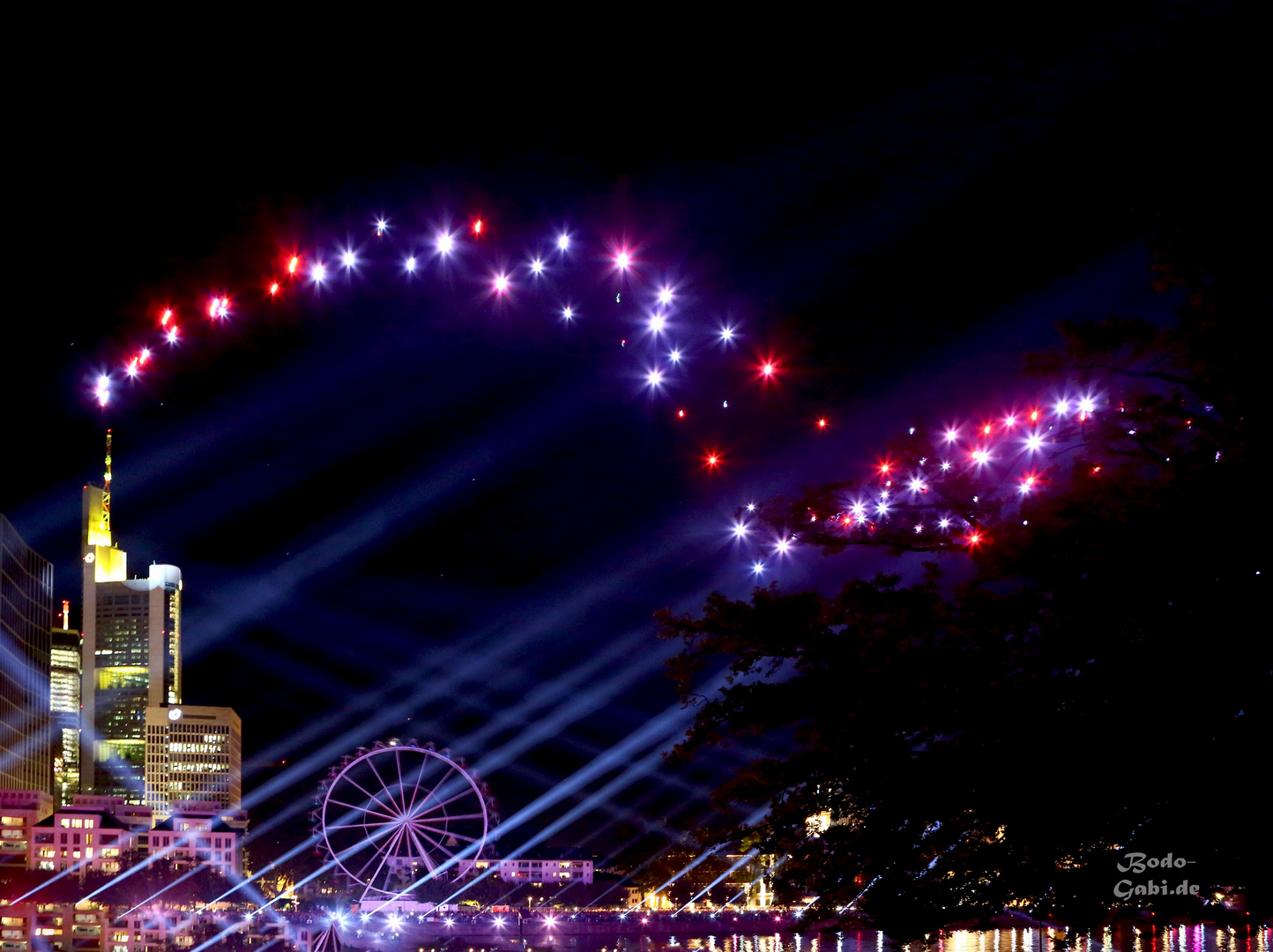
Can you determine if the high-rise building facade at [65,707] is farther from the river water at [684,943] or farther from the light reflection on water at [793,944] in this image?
the light reflection on water at [793,944]

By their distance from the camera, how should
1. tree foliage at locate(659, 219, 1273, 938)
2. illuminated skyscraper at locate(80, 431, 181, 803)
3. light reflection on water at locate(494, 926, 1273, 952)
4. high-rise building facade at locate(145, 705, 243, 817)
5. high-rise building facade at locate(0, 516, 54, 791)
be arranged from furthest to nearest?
illuminated skyscraper at locate(80, 431, 181, 803), high-rise building facade at locate(145, 705, 243, 817), high-rise building facade at locate(0, 516, 54, 791), light reflection on water at locate(494, 926, 1273, 952), tree foliage at locate(659, 219, 1273, 938)

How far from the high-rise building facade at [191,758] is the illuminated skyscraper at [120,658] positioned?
3119 mm

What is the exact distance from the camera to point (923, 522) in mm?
9219

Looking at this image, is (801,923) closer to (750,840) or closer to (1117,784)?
(750,840)

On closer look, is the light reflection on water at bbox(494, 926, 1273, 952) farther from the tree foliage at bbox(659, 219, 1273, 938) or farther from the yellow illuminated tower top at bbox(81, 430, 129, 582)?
the yellow illuminated tower top at bbox(81, 430, 129, 582)

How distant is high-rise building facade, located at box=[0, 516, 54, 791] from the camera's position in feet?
374

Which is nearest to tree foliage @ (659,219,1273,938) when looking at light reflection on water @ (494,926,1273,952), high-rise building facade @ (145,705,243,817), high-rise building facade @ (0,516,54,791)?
light reflection on water @ (494,926,1273,952)

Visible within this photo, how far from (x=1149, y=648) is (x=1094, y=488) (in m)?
1.05

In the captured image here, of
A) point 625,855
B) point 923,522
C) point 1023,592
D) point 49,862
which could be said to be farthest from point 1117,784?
point 49,862

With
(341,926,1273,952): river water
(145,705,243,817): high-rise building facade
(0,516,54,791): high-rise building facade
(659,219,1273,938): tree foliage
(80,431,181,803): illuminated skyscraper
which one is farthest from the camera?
(80,431,181,803): illuminated skyscraper

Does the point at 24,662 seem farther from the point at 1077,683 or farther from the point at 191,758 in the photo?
the point at 1077,683

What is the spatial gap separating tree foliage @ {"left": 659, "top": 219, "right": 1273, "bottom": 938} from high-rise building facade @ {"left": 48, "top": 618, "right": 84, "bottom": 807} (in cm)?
14736

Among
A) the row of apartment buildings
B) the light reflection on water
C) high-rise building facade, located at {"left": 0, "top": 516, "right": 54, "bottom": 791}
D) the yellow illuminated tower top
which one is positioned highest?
the yellow illuminated tower top

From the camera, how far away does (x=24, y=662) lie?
124m
